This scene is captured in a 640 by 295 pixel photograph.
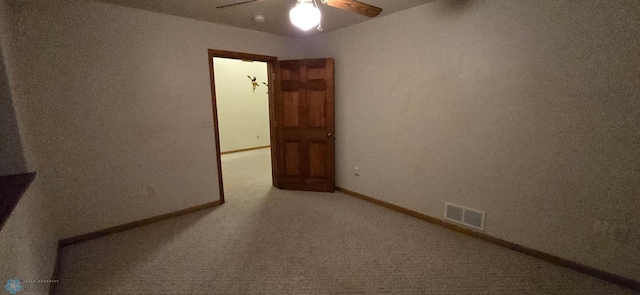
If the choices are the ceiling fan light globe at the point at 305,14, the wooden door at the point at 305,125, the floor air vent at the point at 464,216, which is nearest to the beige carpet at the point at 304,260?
the floor air vent at the point at 464,216

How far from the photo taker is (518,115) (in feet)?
7.06

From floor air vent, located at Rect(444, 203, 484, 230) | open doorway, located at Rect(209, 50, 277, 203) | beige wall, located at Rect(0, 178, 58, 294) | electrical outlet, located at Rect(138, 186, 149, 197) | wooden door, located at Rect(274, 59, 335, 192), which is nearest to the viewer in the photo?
beige wall, located at Rect(0, 178, 58, 294)

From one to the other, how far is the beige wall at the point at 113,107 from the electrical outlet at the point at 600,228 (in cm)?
367

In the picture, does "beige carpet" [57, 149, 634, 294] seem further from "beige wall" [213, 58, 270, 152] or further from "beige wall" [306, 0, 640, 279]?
"beige wall" [213, 58, 270, 152]

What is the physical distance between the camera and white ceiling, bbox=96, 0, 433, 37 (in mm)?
2488

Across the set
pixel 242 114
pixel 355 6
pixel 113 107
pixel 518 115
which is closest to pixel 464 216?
pixel 518 115

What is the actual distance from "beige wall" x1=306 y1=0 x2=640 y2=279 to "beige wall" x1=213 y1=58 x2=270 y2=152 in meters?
4.50

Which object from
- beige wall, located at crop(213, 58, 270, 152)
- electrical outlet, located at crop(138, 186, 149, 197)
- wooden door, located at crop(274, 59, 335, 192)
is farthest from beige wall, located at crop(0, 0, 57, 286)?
beige wall, located at crop(213, 58, 270, 152)

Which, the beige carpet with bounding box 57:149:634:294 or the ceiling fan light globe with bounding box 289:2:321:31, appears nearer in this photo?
the ceiling fan light globe with bounding box 289:2:321:31

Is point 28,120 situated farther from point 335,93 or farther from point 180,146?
point 335,93

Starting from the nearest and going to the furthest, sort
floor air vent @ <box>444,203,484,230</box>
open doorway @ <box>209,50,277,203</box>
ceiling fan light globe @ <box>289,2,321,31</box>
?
ceiling fan light globe @ <box>289,2,321,31</box> → floor air vent @ <box>444,203,484,230</box> → open doorway @ <box>209,50,277,203</box>

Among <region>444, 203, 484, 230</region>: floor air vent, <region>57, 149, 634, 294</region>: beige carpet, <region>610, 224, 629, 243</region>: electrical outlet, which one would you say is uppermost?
<region>610, 224, 629, 243</region>: electrical outlet

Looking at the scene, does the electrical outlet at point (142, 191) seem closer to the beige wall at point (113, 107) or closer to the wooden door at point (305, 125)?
the beige wall at point (113, 107)

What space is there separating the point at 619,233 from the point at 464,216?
3.31 ft
